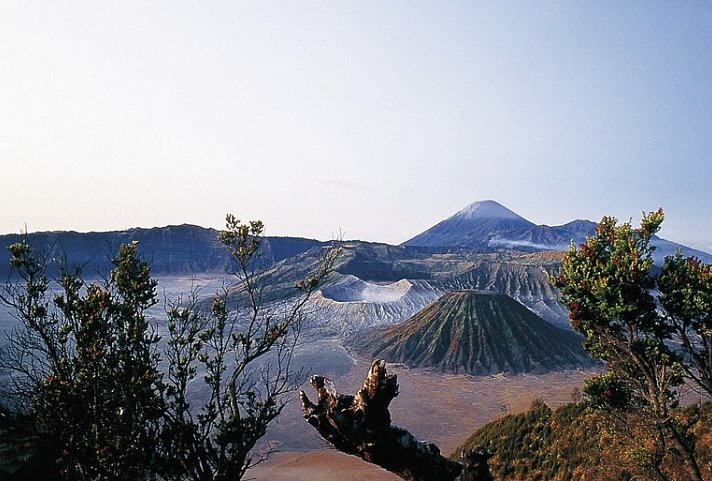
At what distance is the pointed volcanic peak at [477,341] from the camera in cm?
5281

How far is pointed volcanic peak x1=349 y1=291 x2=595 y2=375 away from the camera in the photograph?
5281 cm

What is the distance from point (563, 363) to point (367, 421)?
54.8m

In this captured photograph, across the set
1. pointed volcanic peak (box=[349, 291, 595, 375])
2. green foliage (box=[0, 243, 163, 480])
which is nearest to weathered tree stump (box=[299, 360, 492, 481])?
green foliage (box=[0, 243, 163, 480])

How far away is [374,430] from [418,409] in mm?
36652

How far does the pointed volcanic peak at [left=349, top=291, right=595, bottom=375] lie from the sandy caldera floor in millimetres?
2296

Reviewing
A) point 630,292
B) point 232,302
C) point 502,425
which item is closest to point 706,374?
point 630,292

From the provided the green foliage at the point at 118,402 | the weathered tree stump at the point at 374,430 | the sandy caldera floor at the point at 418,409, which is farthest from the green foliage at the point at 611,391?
the sandy caldera floor at the point at 418,409

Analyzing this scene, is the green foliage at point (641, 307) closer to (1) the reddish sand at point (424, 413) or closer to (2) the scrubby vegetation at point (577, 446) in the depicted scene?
(2) the scrubby vegetation at point (577, 446)

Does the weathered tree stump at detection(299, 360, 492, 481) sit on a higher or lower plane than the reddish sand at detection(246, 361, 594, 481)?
higher

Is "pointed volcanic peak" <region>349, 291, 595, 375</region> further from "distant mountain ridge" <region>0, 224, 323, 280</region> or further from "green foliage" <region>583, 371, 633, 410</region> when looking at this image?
"distant mountain ridge" <region>0, 224, 323, 280</region>

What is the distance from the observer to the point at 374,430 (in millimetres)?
4535

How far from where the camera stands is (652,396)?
24.6 feet

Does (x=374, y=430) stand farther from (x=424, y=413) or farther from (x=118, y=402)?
(x=424, y=413)

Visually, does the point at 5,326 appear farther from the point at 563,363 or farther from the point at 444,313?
the point at 563,363
